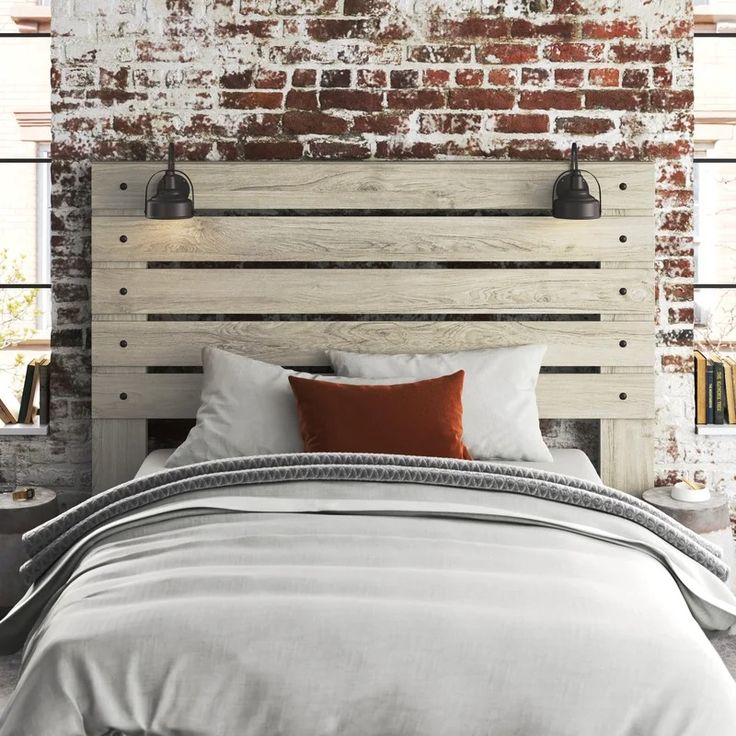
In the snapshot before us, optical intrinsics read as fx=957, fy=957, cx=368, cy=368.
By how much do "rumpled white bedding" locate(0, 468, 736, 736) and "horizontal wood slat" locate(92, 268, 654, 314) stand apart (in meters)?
1.41

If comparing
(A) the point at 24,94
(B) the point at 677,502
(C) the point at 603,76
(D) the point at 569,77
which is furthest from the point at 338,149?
(B) the point at 677,502

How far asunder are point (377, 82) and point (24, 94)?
1.46 meters

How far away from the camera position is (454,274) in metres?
3.37

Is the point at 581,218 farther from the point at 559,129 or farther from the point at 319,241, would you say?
the point at 319,241

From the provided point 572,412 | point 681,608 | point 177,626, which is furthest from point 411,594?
point 572,412

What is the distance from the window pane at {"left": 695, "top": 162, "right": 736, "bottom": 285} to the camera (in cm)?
370

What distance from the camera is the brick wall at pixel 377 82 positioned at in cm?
341

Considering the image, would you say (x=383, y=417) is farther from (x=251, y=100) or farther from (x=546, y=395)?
(x=251, y=100)

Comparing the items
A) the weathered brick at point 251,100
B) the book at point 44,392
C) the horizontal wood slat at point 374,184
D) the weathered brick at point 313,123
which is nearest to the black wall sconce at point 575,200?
the horizontal wood slat at point 374,184

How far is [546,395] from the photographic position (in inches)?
133

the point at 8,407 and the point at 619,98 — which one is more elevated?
the point at 619,98

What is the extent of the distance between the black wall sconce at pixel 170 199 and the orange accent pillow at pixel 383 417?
704mm

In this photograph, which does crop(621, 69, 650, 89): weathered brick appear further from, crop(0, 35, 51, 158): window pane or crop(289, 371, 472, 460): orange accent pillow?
crop(0, 35, 51, 158): window pane

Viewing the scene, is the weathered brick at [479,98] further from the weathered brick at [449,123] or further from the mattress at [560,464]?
the mattress at [560,464]
